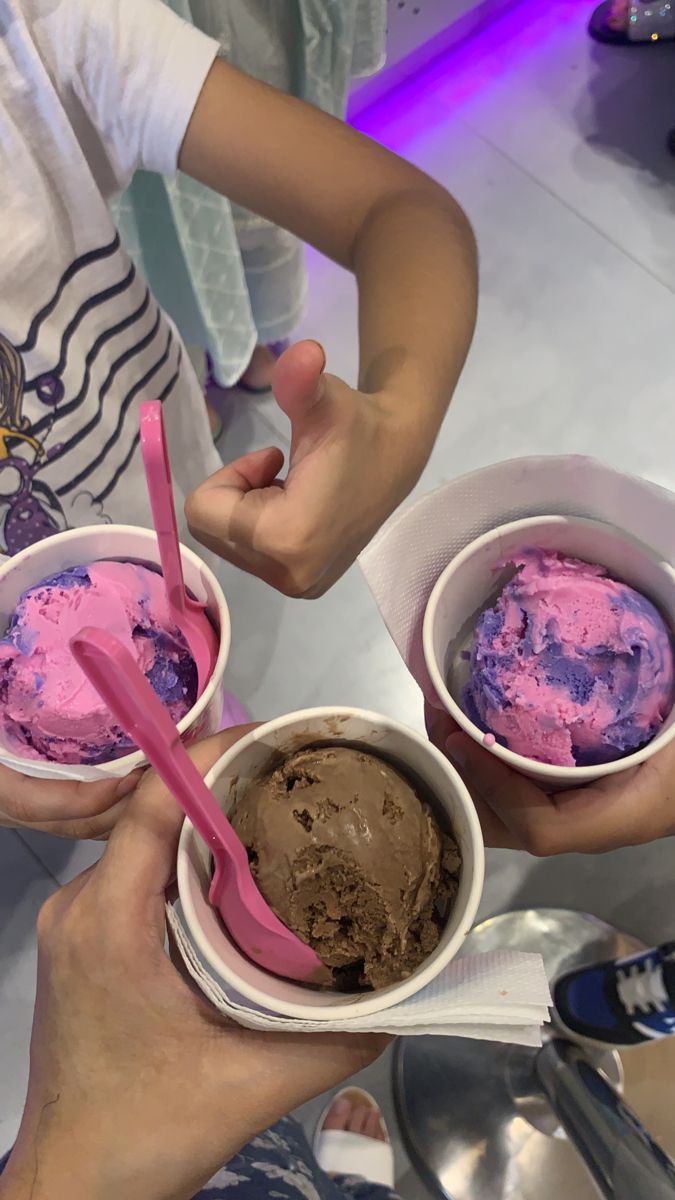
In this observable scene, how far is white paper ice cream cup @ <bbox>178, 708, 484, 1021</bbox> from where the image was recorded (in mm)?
489

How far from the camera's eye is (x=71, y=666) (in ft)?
2.07

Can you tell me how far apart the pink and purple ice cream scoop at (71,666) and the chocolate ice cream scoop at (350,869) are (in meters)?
0.14

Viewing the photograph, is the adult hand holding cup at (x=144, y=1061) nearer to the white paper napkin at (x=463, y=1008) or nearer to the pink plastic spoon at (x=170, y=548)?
the white paper napkin at (x=463, y=1008)

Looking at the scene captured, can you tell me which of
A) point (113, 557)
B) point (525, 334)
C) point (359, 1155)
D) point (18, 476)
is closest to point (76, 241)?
point (18, 476)

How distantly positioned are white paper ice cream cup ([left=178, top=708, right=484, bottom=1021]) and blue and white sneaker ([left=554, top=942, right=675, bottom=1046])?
0.59 meters

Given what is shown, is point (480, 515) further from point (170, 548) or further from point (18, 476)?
point (18, 476)

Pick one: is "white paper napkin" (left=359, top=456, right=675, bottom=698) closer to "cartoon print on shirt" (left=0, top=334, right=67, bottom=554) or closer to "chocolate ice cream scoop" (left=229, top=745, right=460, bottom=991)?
"chocolate ice cream scoop" (left=229, top=745, right=460, bottom=991)

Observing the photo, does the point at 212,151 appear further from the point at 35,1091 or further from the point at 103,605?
the point at 35,1091

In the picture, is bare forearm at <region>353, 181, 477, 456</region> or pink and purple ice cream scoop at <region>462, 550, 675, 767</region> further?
bare forearm at <region>353, 181, 477, 456</region>

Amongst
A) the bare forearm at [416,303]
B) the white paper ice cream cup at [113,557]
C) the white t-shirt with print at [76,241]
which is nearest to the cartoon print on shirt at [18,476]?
the white t-shirt with print at [76,241]

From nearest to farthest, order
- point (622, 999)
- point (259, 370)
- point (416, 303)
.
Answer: point (416, 303)
point (622, 999)
point (259, 370)

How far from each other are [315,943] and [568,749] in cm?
21

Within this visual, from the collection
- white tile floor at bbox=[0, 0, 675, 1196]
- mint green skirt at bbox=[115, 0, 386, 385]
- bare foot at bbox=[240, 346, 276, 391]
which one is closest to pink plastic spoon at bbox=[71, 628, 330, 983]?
white tile floor at bbox=[0, 0, 675, 1196]

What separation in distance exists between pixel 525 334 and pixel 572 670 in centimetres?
111
